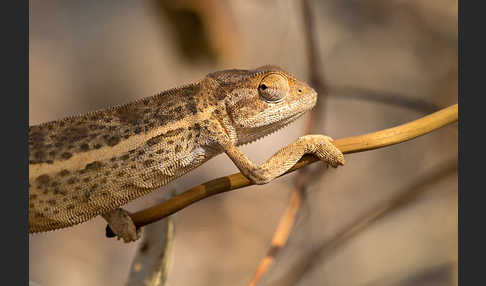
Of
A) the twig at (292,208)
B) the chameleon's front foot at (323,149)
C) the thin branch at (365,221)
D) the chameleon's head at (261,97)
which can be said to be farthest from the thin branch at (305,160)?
the thin branch at (365,221)

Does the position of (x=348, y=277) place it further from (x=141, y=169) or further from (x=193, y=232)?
(x=141, y=169)

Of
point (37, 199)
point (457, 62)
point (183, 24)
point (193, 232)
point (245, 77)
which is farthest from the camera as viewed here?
point (193, 232)

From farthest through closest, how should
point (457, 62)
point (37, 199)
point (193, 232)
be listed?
point (193, 232), point (457, 62), point (37, 199)

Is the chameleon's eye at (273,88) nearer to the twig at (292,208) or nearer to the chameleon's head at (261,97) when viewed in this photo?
the chameleon's head at (261,97)

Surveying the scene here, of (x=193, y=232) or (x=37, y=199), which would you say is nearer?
(x=37, y=199)

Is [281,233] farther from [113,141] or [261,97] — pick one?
[113,141]

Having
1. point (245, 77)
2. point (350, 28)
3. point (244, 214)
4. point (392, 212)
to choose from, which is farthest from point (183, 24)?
point (392, 212)

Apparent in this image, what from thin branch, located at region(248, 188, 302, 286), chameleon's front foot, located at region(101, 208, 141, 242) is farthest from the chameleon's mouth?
thin branch, located at region(248, 188, 302, 286)
